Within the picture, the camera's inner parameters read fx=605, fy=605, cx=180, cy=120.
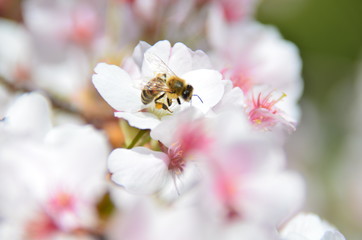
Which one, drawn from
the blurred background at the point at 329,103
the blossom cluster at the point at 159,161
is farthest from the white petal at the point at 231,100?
the blurred background at the point at 329,103

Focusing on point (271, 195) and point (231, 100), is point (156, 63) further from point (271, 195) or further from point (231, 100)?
point (271, 195)

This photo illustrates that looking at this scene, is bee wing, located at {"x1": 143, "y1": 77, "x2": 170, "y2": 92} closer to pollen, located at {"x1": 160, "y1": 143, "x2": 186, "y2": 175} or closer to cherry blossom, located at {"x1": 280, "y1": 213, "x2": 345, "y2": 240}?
pollen, located at {"x1": 160, "y1": 143, "x2": 186, "y2": 175}

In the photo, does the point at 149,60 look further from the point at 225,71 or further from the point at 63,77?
the point at 63,77

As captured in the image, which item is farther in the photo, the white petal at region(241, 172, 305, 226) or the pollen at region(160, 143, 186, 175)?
the pollen at region(160, 143, 186, 175)

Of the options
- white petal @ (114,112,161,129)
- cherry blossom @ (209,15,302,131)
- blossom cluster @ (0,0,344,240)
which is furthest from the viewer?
cherry blossom @ (209,15,302,131)

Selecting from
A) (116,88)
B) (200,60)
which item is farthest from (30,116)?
(200,60)

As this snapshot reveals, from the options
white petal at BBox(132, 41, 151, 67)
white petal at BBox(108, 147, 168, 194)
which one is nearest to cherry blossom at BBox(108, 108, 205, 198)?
white petal at BBox(108, 147, 168, 194)

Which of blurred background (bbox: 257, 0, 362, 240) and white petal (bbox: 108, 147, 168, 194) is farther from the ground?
white petal (bbox: 108, 147, 168, 194)
